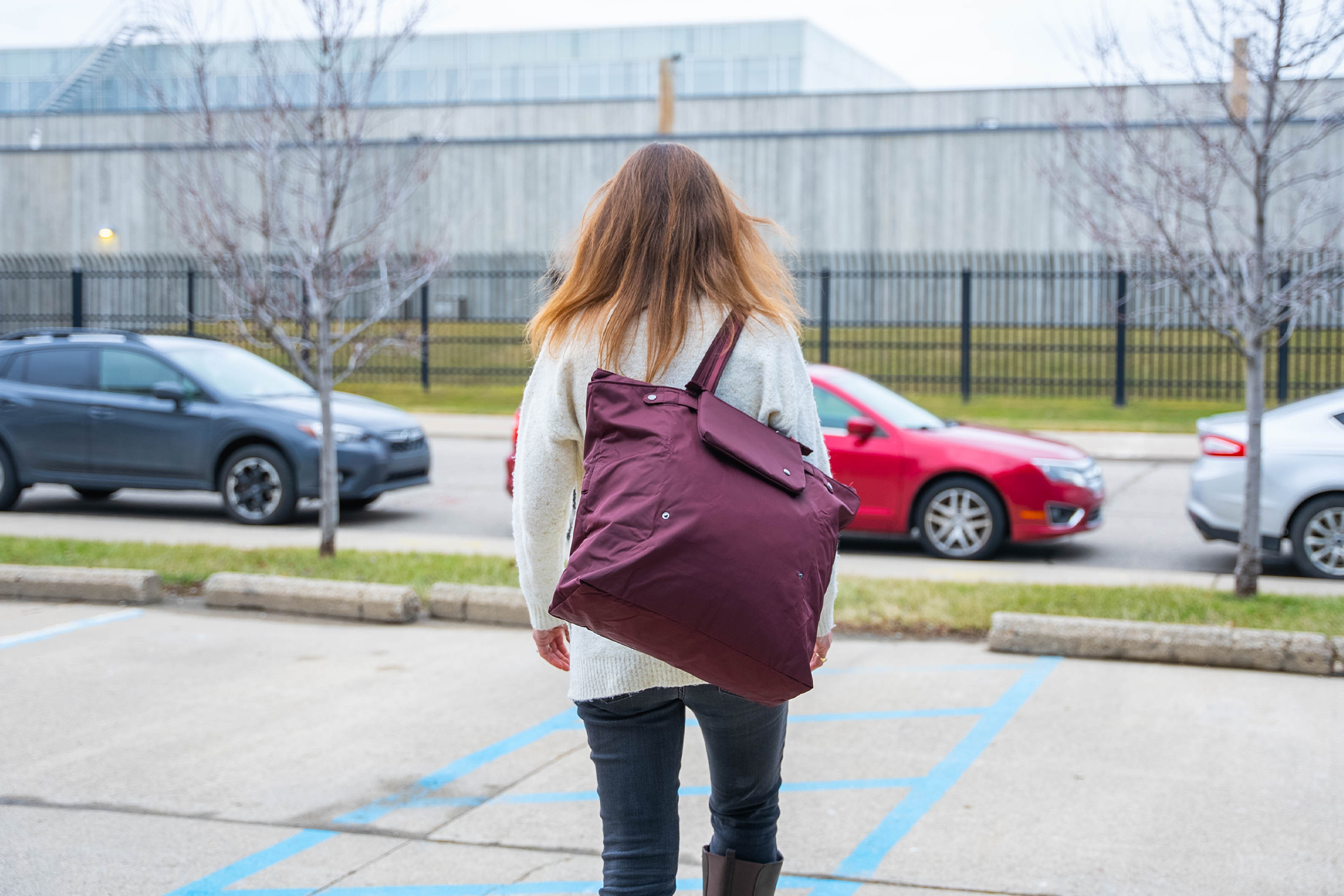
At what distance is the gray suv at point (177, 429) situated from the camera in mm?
10492

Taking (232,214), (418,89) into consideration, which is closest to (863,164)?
(418,89)

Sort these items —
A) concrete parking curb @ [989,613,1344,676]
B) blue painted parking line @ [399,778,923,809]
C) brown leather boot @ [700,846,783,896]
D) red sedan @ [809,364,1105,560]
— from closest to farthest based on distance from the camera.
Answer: brown leather boot @ [700,846,783,896] → blue painted parking line @ [399,778,923,809] → concrete parking curb @ [989,613,1344,676] → red sedan @ [809,364,1105,560]

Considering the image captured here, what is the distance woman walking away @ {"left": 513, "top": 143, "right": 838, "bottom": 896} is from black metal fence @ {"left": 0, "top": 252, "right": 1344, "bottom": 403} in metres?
16.7

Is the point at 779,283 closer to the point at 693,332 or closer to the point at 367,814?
the point at 693,332

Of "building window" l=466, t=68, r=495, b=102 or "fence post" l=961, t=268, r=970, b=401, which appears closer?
"fence post" l=961, t=268, r=970, b=401

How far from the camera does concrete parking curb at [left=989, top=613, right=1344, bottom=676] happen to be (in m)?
5.86

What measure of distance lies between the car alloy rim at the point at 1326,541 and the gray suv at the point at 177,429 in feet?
23.4

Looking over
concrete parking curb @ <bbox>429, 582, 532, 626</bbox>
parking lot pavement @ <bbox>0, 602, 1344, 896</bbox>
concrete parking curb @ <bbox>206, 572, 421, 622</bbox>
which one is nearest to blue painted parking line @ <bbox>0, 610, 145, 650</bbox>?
parking lot pavement @ <bbox>0, 602, 1344, 896</bbox>

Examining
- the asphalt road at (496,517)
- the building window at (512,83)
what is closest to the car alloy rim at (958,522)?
the asphalt road at (496,517)

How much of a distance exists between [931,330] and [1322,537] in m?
15.0

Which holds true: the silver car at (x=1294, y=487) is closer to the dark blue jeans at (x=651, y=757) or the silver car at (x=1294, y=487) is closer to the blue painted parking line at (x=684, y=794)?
the blue painted parking line at (x=684, y=794)

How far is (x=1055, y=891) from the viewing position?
11.6 ft

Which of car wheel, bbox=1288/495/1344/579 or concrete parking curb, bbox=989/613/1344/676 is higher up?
car wheel, bbox=1288/495/1344/579

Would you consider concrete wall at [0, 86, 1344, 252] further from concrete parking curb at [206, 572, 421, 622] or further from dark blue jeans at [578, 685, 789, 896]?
dark blue jeans at [578, 685, 789, 896]
